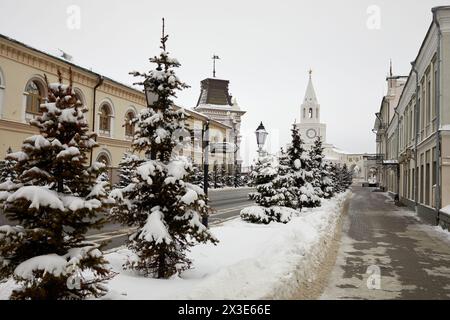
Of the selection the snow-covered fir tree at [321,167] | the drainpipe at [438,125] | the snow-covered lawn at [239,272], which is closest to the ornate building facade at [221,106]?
the snow-covered fir tree at [321,167]

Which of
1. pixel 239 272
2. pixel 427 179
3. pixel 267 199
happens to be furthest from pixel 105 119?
pixel 239 272

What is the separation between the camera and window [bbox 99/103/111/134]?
2700 cm

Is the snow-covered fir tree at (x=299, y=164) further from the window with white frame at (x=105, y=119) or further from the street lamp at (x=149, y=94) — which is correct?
the window with white frame at (x=105, y=119)

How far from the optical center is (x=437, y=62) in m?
17.0

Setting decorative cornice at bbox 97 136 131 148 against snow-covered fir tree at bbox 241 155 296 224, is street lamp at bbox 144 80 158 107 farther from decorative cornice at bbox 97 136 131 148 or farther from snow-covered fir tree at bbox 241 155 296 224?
decorative cornice at bbox 97 136 131 148

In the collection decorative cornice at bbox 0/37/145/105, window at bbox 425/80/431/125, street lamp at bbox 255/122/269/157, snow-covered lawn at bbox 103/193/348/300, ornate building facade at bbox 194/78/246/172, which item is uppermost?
ornate building facade at bbox 194/78/246/172

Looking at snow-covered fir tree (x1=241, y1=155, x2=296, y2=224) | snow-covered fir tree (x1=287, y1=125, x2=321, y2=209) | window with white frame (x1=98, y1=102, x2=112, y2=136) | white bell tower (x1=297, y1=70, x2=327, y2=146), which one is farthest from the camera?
white bell tower (x1=297, y1=70, x2=327, y2=146)

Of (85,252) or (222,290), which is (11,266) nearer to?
(85,252)

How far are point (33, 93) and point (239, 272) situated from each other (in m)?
19.3

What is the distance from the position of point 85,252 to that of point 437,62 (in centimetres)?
1738

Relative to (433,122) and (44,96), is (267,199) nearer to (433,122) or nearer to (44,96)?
(433,122)

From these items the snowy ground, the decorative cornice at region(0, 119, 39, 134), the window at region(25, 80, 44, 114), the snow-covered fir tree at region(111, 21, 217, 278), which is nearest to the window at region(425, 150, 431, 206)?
the snowy ground

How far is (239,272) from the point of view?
625 centimetres

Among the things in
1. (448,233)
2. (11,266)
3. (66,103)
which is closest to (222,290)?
(11,266)
